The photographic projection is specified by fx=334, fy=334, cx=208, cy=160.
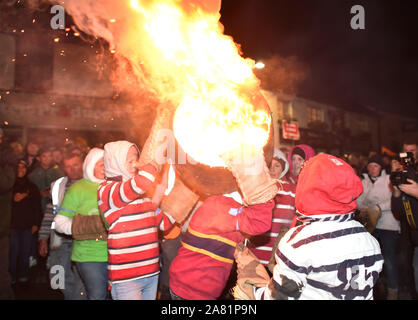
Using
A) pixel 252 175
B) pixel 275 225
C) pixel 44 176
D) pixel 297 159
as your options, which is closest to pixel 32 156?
pixel 44 176

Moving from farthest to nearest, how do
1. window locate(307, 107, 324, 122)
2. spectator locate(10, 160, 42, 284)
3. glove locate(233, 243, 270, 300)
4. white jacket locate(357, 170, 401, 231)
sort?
→ 1. window locate(307, 107, 324, 122)
2. spectator locate(10, 160, 42, 284)
3. white jacket locate(357, 170, 401, 231)
4. glove locate(233, 243, 270, 300)

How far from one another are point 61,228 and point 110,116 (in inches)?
388

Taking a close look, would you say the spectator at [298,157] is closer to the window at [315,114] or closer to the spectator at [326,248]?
the spectator at [326,248]

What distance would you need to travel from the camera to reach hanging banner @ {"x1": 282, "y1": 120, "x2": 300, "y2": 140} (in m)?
18.5

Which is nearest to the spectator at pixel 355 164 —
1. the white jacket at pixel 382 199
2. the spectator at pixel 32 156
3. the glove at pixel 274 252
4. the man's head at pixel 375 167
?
the man's head at pixel 375 167

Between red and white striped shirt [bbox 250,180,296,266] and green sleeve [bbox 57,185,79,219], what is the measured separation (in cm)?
191

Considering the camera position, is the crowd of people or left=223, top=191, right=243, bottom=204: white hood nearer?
the crowd of people

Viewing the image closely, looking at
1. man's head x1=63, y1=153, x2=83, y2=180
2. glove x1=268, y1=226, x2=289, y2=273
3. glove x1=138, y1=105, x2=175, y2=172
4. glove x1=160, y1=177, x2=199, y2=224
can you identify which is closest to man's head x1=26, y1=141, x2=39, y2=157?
man's head x1=63, y1=153, x2=83, y2=180

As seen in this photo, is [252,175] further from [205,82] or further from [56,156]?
[56,156]

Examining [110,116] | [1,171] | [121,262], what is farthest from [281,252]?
[110,116]

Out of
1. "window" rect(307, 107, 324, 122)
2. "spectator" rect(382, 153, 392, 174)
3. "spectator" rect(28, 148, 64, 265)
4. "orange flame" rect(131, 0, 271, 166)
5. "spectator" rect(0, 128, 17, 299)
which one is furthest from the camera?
"window" rect(307, 107, 324, 122)

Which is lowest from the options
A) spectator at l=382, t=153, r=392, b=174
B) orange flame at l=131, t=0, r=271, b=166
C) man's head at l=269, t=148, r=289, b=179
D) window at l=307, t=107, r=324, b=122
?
spectator at l=382, t=153, r=392, b=174

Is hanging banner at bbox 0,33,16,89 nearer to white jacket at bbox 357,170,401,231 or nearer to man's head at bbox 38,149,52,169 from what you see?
man's head at bbox 38,149,52,169

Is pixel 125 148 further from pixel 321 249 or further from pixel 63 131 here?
pixel 63 131
